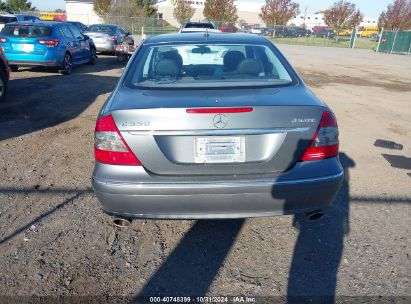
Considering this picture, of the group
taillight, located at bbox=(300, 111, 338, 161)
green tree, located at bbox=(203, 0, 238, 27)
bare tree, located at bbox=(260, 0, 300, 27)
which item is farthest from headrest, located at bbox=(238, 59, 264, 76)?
bare tree, located at bbox=(260, 0, 300, 27)

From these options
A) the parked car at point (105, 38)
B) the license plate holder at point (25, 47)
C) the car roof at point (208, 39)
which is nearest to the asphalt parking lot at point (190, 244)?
the car roof at point (208, 39)

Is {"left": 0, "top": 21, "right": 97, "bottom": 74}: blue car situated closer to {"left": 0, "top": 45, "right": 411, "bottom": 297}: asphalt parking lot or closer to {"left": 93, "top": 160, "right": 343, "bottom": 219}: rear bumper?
{"left": 0, "top": 45, "right": 411, "bottom": 297}: asphalt parking lot

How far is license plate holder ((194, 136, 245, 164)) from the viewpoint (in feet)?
7.93

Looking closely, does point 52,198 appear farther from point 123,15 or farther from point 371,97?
point 123,15

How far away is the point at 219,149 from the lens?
8.01ft

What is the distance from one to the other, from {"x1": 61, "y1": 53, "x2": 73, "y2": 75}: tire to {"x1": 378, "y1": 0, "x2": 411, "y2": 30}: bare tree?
158 ft

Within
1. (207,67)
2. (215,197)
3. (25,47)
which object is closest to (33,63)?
(25,47)

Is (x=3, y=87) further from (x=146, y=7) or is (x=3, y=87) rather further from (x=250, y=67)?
(x=146, y=7)

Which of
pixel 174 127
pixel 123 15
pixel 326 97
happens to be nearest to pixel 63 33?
pixel 326 97

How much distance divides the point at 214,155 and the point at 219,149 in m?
0.05

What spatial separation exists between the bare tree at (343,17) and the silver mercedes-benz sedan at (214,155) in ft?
196

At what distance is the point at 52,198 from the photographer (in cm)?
380

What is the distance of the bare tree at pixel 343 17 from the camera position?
55625 millimetres

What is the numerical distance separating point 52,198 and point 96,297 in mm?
1654
